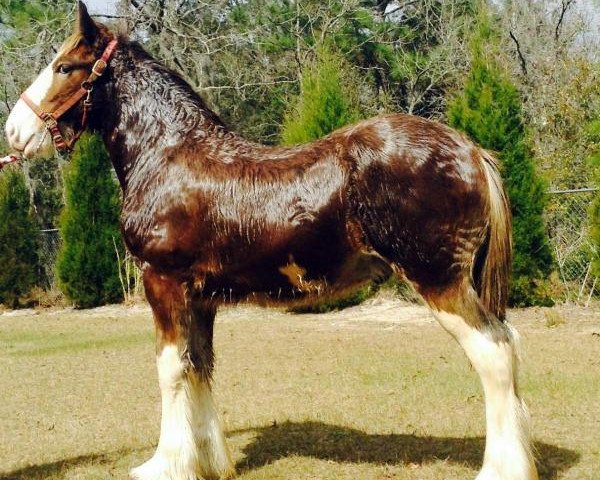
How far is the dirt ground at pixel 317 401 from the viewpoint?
15.0 feet

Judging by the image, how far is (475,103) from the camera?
12.9 metres

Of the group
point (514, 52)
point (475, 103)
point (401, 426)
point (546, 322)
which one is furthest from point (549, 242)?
point (514, 52)

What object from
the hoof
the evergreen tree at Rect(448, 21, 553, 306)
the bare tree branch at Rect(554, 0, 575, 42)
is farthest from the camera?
the bare tree branch at Rect(554, 0, 575, 42)

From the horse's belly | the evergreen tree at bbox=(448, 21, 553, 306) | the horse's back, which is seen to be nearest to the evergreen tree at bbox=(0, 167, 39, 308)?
the evergreen tree at bbox=(448, 21, 553, 306)

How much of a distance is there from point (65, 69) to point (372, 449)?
3.15m

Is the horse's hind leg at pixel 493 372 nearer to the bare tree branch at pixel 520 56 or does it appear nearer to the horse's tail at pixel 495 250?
Answer: the horse's tail at pixel 495 250

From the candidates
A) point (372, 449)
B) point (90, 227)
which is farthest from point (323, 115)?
point (372, 449)

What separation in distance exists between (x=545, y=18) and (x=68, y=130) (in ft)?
72.3

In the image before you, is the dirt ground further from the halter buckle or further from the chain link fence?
the halter buckle

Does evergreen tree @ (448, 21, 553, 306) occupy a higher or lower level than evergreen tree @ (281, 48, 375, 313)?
lower

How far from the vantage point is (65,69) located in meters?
4.07

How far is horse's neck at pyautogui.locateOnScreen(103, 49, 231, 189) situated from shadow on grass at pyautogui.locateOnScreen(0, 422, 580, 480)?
2.00m

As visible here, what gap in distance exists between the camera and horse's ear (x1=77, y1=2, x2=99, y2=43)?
3.96 m

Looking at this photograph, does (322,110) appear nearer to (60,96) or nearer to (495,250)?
(60,96)
